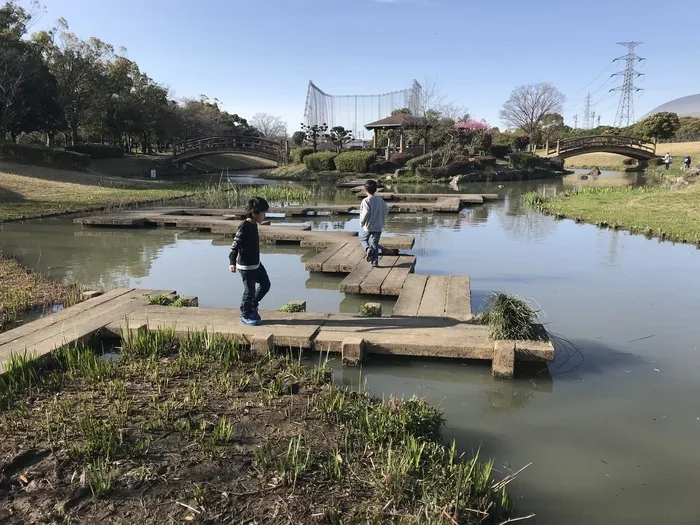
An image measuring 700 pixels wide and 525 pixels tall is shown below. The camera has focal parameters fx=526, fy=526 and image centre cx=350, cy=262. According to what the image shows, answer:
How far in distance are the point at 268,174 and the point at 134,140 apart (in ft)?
54.9

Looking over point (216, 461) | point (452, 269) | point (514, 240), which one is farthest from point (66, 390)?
point (514, 240)

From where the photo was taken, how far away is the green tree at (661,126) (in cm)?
4372

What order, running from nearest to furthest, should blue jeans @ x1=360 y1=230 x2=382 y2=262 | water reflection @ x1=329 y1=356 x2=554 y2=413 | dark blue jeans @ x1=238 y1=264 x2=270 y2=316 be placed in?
water reflection @ x1=329 y1=356 x2=554 y2=413
dark blue jeans @ x1=238 y1=264 x2=270 y2=316
blue jeans @ x1=360 y1=230 x2=382 y2=262

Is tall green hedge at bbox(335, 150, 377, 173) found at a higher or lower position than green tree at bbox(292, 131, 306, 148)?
lower

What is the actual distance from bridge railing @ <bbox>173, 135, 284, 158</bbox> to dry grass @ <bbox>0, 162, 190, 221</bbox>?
14516 mm

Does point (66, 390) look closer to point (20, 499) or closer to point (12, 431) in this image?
point (12, 431)

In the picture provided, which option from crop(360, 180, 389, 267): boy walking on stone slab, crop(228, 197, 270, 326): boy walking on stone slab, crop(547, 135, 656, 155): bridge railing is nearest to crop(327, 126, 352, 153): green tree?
crop(547, 135, 656, 155): bridge railing

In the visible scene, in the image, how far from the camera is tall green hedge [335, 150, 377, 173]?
105 feet

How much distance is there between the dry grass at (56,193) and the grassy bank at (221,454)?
11.9 metres

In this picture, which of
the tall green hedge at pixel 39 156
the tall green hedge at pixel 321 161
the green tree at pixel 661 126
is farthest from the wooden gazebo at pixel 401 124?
the green tree at pixel 661 126

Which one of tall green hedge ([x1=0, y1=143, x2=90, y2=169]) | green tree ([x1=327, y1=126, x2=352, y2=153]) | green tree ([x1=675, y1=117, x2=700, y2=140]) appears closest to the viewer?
tall green hedge ([x1=0, y1=143, x2=90, y2=169])

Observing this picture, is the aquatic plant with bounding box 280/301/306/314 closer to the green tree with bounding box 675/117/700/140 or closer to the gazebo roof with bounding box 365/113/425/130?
the gazebo roof with bounding box 365/113/425/130

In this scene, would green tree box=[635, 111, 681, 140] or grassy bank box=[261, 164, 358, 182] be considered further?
green tree box=[635, 111, 681, 140]

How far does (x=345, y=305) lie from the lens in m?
6.64
